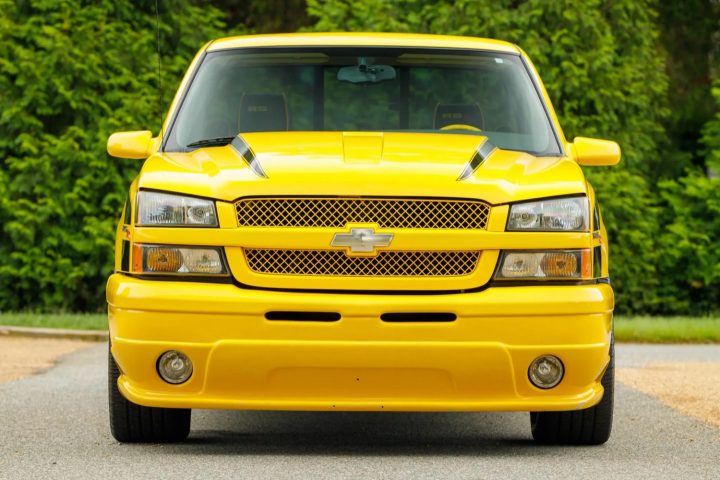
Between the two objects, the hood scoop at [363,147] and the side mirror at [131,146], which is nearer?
the hood scoop at [363,147]

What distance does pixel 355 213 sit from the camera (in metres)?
6.34

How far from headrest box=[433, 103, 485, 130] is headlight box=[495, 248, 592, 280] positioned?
60.9 inches

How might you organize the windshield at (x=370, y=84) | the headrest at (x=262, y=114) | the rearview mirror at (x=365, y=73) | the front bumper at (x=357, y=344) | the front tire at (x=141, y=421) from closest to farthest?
the front bumper at (x=357, y=344), the front tire at (x=141, y=421), the windshield at (x=370, y=84), the headrest at (x=262, y=114), the rearview mirror at (x=365, y=73)

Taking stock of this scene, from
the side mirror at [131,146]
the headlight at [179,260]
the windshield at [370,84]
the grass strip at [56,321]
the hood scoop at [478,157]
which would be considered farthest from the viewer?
the grass strip at [56,321]

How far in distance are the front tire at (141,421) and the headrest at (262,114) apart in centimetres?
141

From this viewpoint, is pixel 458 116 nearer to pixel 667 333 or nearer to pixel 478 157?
pixel 478 157

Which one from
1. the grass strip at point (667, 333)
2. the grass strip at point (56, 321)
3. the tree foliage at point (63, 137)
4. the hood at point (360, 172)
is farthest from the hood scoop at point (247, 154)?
the tree foliage at point (63, 137)

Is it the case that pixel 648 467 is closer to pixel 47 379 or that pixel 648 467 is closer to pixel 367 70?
pixel 367 70

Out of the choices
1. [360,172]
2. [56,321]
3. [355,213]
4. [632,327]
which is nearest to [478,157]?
[360,172]

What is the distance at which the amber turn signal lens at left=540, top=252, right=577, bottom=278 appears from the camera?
6.38m

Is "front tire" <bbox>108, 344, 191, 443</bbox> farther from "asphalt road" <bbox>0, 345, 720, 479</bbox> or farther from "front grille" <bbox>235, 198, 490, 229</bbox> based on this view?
"front grille" <bbox>235, 198, 490, 229</bbox>

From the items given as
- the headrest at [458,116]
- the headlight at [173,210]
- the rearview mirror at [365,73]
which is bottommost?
the headlight at [173,210]

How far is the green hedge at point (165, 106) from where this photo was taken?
17828 millimetres

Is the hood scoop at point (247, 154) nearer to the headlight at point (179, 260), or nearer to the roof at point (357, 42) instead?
the headlight at point (179, 260)
